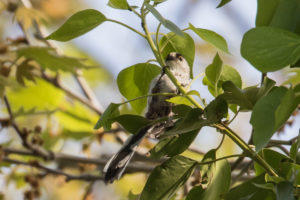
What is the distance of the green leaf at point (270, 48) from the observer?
17.3 inches

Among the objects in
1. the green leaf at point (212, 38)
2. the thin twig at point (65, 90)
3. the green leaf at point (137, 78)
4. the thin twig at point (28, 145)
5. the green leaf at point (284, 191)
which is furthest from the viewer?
the thin twig at point (65, 90)

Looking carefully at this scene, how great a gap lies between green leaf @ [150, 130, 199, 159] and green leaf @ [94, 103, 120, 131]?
65 mm

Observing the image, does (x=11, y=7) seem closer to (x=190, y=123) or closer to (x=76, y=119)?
(x=76, y=119)

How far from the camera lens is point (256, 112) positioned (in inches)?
16.1

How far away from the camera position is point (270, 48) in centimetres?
45

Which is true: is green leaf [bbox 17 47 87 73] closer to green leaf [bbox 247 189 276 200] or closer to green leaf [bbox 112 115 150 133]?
green leaf [bbox 112 115 150 133]

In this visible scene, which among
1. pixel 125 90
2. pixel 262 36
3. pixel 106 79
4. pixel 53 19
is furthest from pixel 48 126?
pixel 53 19

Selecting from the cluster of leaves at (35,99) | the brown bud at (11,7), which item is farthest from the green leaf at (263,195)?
the brown bud at (11,7)

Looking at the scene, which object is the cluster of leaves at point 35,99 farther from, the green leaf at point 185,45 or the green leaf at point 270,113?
the green leaf at point 270,113

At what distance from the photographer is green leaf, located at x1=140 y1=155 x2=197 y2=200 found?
50cm

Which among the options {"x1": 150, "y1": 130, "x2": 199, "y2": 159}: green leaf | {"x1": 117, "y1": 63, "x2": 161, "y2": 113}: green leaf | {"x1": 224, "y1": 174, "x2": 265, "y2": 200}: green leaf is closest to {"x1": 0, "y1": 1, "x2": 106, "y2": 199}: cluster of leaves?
{"x1": 117, "y1": 63, "x2": 161, "y2": 113}: green leaf

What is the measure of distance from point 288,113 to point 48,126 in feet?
3.97

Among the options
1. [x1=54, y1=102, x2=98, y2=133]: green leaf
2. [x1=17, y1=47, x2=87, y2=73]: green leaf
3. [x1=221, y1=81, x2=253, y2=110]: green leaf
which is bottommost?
[x1=54, y1=102, x2=98, y2=133]: green leaf

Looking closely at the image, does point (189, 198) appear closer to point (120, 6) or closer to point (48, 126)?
point (120, 6)
